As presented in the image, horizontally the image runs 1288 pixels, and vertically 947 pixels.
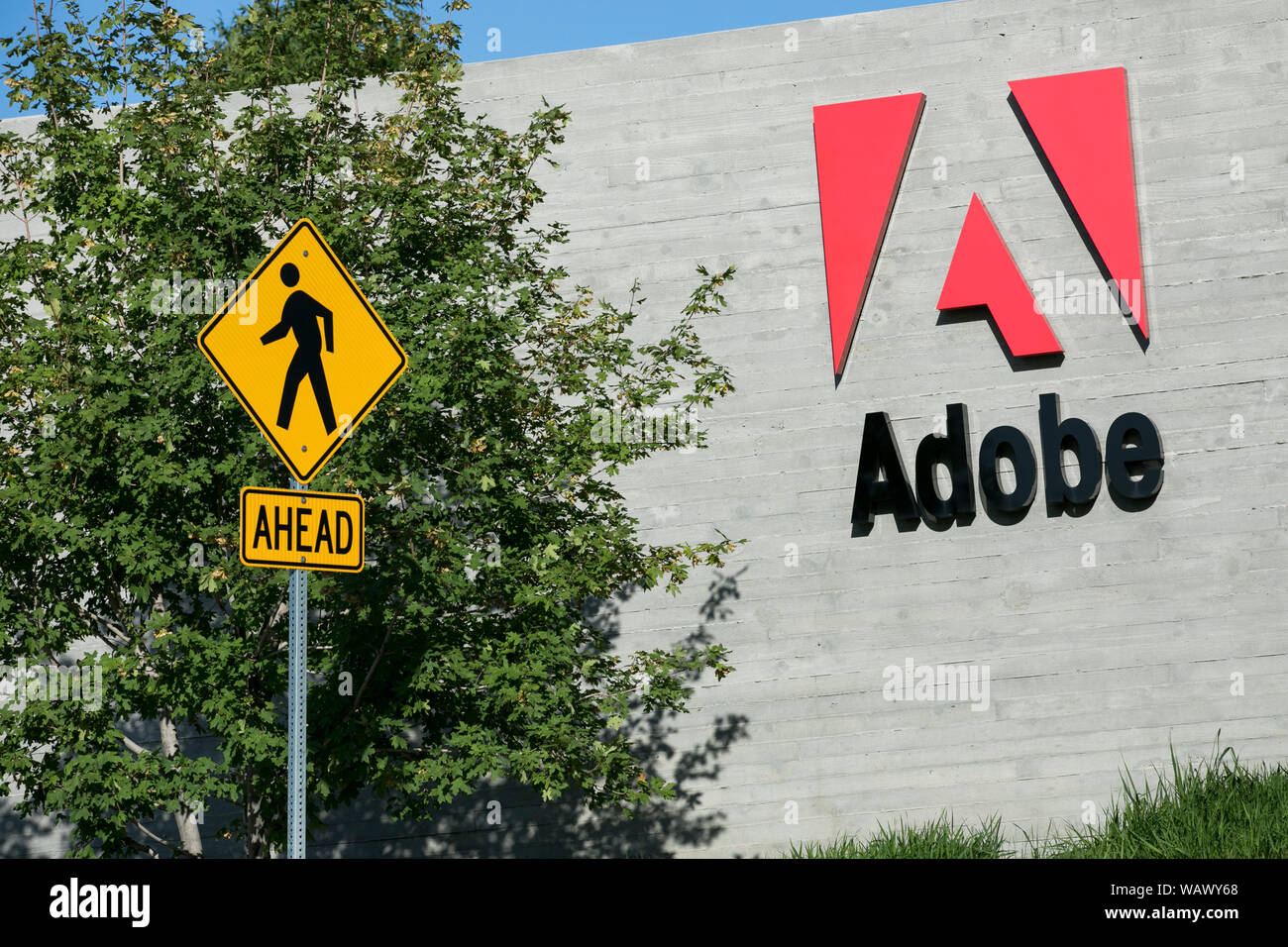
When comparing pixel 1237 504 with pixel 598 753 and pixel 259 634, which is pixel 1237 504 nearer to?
pixel 598 753

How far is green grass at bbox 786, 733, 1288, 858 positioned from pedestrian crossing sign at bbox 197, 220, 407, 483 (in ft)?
23.3

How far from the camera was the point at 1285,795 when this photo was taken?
1096cm

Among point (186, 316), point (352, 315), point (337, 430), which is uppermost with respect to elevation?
point (186, 316)

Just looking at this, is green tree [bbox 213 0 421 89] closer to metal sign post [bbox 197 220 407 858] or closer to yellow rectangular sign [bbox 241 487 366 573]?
metal sign post [bbox 197 220 407 858]

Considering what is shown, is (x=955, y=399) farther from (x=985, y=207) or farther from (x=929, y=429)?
(x=985, y=207)

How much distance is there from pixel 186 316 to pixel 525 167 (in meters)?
2.85

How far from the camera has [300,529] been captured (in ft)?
18.8
